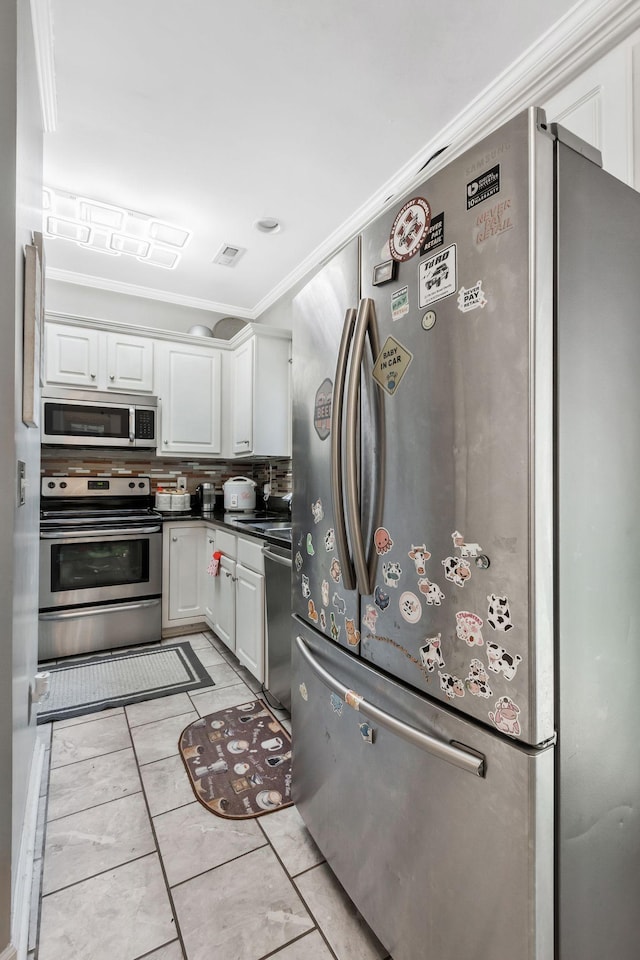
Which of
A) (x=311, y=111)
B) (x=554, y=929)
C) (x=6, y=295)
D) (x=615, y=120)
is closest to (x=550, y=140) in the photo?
(x=615, y=120)

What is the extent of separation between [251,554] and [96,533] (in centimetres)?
122

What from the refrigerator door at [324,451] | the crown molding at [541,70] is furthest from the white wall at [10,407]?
the crown molding at [541,70]

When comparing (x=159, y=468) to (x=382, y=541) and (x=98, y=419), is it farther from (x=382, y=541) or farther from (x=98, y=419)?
(x=382, y=541)

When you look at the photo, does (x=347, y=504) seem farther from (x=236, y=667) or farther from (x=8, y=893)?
(x=236, y=667)

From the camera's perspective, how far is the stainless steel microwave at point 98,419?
10.4 feet

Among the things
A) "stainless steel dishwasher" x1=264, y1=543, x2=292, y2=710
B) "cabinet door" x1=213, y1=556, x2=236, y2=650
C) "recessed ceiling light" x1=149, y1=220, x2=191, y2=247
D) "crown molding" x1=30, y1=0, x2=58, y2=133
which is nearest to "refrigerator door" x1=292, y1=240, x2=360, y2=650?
"stainless steel dishwasher" x1=264, y1=543, x2=292, y2=710

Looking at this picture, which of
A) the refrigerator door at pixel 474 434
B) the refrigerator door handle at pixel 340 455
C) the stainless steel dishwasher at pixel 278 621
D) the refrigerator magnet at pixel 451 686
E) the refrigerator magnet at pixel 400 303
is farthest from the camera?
the stainless steel dishwasher at pixel 278 621

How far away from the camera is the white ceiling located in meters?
1.51

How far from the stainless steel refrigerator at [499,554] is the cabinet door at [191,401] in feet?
9.04

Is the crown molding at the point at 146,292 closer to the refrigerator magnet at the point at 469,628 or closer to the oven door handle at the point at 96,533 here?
the oven door handle at the point at 96,533

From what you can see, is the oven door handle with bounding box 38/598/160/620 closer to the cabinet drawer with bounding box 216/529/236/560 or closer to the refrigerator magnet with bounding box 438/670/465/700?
the cabinet drawer with bounding box 216/529/236/560

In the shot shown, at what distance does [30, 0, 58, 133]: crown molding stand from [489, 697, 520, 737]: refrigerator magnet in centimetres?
239

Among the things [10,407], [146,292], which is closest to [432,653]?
[10,407]

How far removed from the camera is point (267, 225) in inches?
107
